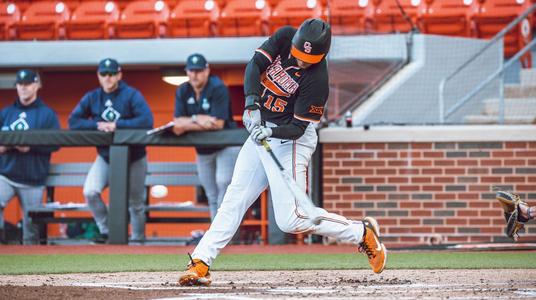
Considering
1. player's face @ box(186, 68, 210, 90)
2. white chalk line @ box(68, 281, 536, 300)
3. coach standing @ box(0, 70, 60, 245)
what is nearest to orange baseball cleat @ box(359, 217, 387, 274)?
white chalk line @ box(68, 281, 536, 300)

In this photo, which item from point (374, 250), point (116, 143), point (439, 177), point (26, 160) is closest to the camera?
point (374, 250)

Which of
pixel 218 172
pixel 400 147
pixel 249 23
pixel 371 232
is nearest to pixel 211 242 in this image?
pixel 371 232

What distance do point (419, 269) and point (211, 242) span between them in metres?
1.97

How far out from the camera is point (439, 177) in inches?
411

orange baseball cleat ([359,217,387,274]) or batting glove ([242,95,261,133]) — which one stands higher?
batting glove ([242,95,261,133])

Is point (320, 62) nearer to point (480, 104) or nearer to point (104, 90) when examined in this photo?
point (104, 90)

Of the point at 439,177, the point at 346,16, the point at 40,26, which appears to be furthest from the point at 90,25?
the point at 439,177

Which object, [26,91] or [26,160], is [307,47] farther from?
[26,91]

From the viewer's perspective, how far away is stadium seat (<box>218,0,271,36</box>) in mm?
14531

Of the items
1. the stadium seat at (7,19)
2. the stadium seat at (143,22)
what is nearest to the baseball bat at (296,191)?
Result: the stadium seat at (143,22)

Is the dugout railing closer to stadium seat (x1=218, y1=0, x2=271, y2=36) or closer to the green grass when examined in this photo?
the green grass

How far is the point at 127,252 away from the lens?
927 centimetres

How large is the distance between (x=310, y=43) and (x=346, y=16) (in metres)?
6.25

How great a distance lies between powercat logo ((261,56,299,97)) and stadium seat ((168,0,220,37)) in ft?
29.3
